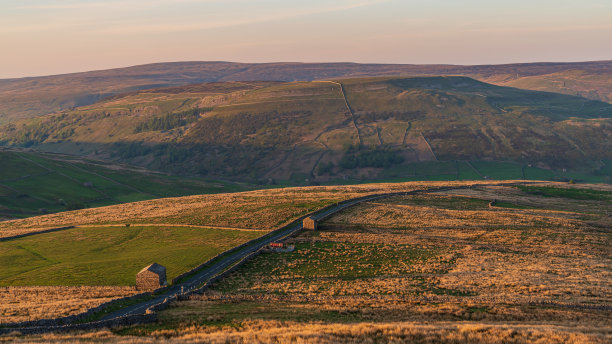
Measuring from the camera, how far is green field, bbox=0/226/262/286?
62.0m

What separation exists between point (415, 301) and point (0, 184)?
17165cm

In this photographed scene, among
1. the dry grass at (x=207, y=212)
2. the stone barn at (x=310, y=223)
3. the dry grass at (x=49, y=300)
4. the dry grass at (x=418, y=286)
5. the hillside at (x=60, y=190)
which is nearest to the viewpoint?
the dry grass at (x=418, y=286)

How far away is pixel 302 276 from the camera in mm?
58688

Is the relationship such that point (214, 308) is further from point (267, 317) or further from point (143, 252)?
point (143, 252)

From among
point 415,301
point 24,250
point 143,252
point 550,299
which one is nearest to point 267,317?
point 415,301

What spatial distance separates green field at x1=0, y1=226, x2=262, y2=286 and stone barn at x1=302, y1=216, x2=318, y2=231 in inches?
330

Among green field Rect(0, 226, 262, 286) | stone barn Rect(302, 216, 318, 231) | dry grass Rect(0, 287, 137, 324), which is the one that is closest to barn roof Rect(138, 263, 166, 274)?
dry grass Rect(0, 287, 137, 324)

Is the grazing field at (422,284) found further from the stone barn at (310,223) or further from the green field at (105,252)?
the green field at (105,252)

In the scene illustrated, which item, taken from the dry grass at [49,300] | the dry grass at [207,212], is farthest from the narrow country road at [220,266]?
the dry grass at [207,212]

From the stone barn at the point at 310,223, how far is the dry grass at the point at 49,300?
35.0 m

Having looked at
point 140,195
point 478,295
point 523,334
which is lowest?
point 140,195

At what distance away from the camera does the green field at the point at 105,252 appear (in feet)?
203

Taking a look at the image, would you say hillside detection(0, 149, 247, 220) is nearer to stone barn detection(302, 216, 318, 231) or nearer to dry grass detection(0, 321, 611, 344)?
stone barn detection(302, 216, 318, 231)

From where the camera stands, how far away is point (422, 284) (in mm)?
53156
